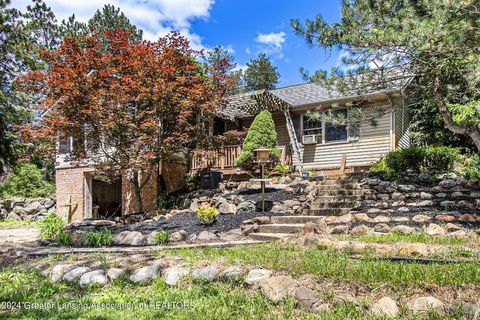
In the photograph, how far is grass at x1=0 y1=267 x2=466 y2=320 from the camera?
3.15 m

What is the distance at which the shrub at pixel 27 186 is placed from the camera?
57.7 ft

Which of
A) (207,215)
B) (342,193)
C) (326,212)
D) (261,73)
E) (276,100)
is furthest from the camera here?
(261,73)

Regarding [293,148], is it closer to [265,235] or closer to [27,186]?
[265,235]

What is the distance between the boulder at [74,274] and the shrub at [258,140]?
8190 mm

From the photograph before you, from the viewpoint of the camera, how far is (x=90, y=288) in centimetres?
423

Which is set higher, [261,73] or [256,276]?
[261,73]

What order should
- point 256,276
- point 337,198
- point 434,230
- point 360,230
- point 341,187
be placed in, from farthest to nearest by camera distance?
point 341,187, point 337,198, point 360,230, point 434,230, point 256,276

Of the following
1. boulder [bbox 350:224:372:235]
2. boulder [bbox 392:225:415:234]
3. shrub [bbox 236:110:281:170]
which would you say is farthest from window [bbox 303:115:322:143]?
boulder [bbox 392:225:415:234]

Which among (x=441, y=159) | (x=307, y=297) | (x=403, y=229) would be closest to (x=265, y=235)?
(x=403, y=229)

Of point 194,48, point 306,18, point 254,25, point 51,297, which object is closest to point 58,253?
point 51,297

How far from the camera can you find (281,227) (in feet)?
23.5

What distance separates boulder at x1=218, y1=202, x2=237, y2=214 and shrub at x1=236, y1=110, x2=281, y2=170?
3.64 metres

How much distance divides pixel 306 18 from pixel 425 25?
209 cm

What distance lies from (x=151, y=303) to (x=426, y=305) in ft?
8.21
